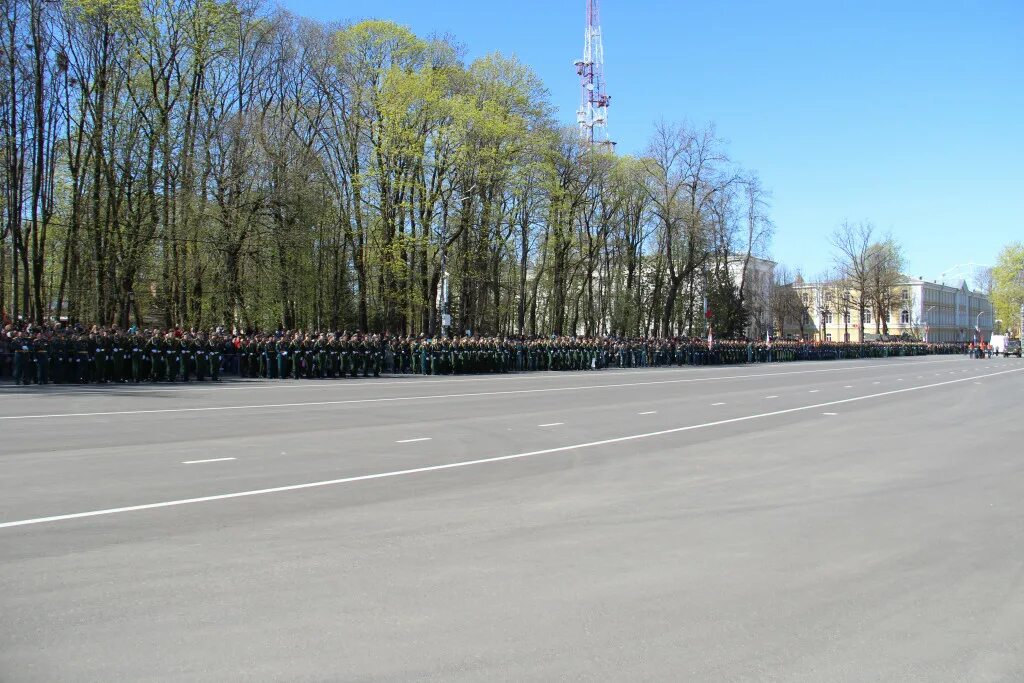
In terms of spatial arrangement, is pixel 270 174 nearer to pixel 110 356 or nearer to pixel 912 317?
pixel 110 356

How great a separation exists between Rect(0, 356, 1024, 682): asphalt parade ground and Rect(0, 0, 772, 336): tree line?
26558 mm

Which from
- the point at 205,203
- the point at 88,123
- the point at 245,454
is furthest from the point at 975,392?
the point at 88,123

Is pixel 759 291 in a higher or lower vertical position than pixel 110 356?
higher

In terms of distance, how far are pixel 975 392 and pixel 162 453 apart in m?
27.7

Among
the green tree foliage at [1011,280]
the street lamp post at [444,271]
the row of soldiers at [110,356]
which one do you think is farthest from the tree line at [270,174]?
the green tree foliage at [1011,280]

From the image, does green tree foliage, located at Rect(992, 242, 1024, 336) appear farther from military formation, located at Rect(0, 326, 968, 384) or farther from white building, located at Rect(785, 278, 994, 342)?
military formation, located at Rect(0, 326, 968, 384)

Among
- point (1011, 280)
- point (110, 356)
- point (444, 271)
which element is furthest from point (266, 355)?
point (1011, 280)

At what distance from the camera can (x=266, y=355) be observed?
111 feet

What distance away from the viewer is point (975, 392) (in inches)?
1188

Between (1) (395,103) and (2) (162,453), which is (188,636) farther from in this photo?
(1) (395,103)

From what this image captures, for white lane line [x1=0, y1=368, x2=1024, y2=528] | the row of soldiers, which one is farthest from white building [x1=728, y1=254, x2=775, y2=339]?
white lane line [x1=0, y1=368, x2=1024, y2=528]

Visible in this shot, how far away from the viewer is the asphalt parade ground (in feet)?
15.6

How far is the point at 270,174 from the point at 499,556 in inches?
1486

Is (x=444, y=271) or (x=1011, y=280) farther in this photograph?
(x=1011, y=280)
